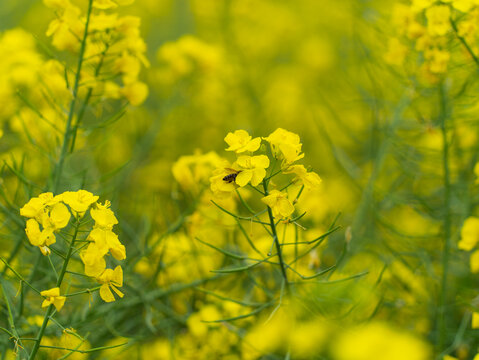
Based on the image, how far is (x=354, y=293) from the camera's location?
1.24m

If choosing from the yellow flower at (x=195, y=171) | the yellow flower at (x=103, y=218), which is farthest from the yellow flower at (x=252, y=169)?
the yellow flower at (x=195, y=171)

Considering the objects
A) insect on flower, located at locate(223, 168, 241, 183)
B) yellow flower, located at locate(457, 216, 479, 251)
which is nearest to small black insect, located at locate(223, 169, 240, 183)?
insect on flower, located at locate(223, 168, 241, 183)

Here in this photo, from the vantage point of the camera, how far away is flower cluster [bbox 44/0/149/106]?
1.20 m

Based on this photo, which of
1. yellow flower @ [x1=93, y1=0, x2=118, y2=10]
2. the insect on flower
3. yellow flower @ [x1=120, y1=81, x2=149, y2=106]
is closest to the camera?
Result: the insect on flower

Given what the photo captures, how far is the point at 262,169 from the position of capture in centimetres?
90

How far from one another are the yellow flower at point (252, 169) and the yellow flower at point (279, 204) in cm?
3

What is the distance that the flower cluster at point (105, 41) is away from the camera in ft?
3.93

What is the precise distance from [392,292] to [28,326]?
33.4 inches

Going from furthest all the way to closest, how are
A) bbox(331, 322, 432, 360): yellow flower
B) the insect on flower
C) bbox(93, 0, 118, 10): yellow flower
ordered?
bbox(93, 0, 118, 10): yellow flower < the insect on flower < bbox(331, 322, 432, 360): yellow flower

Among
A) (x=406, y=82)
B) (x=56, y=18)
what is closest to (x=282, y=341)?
(x=406, y=82)

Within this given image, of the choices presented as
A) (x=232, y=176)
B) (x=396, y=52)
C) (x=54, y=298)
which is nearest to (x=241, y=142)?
(x=232, y=176)

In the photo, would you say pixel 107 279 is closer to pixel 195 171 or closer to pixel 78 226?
pixel 78 226

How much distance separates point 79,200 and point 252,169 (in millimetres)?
269

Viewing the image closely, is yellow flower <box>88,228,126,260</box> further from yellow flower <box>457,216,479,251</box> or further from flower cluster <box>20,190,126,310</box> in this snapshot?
yellow flower <box>457,216,479,251</box>
